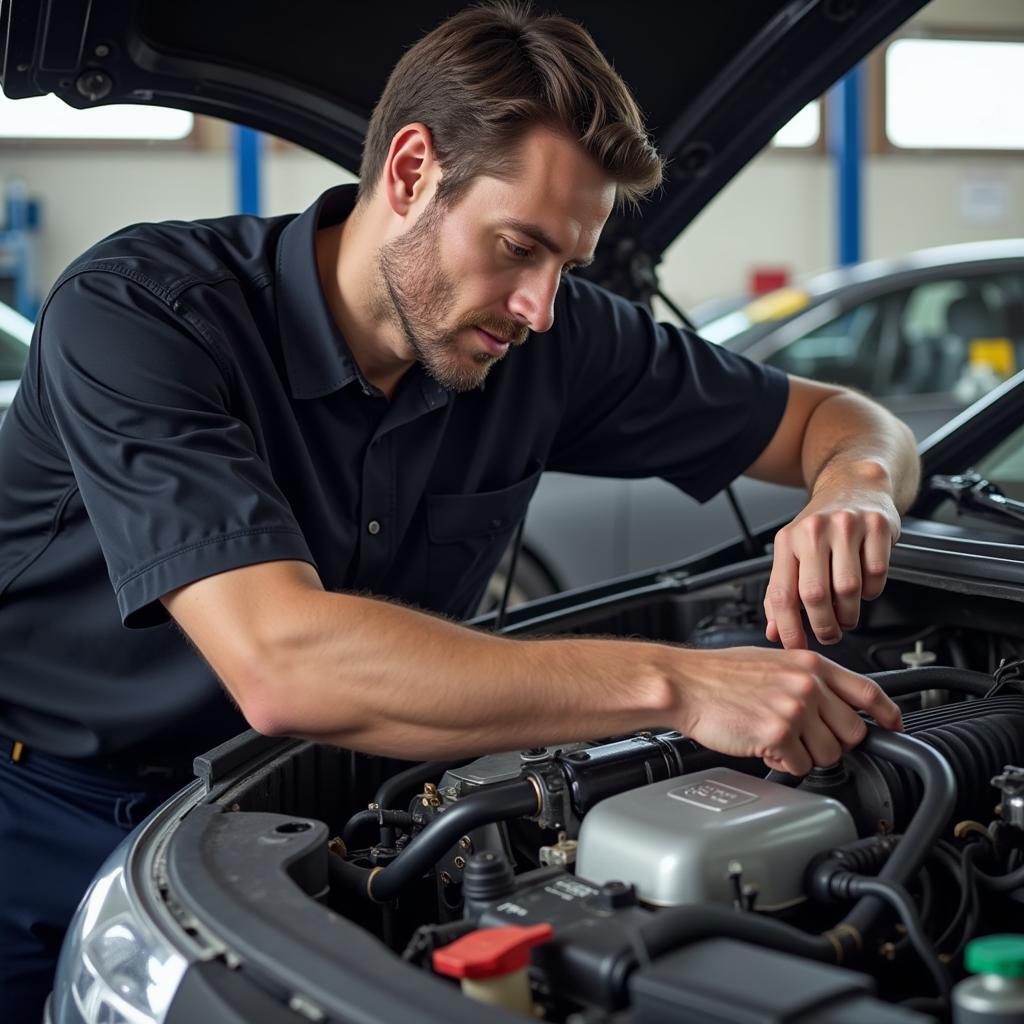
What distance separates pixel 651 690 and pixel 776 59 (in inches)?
47.5

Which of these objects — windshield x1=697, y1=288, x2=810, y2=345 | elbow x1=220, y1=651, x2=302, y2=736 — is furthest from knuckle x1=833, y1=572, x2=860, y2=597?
windshield x1=697, y1=288, x2=810, y2=345

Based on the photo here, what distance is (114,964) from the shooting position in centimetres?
117

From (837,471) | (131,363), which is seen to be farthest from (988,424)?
(131,363)

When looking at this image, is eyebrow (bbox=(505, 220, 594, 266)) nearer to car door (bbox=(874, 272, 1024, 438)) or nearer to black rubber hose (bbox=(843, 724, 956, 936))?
black rubber hose (bbox=(843, 724, 956, 936))

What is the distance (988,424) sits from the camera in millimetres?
2129

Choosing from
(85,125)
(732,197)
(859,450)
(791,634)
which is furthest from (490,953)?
(732,197)

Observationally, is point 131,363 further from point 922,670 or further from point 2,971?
point 922,670

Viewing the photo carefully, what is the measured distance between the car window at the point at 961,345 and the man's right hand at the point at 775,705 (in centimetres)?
359

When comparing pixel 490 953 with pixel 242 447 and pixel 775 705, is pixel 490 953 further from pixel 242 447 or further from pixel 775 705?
pixel 242 447

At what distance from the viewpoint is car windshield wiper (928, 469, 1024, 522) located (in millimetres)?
1925

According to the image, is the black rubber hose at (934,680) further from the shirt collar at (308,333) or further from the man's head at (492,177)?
the shirt collar at (308,333)

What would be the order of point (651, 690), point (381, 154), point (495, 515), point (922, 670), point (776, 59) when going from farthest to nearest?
point (776, 59)
point (495, 515)
point (381, 154)
point (922, 670)
point (651, 690)

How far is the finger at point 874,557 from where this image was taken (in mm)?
1519

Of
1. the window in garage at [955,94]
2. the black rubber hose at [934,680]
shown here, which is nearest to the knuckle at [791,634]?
the black rubber hose at [934,680]
